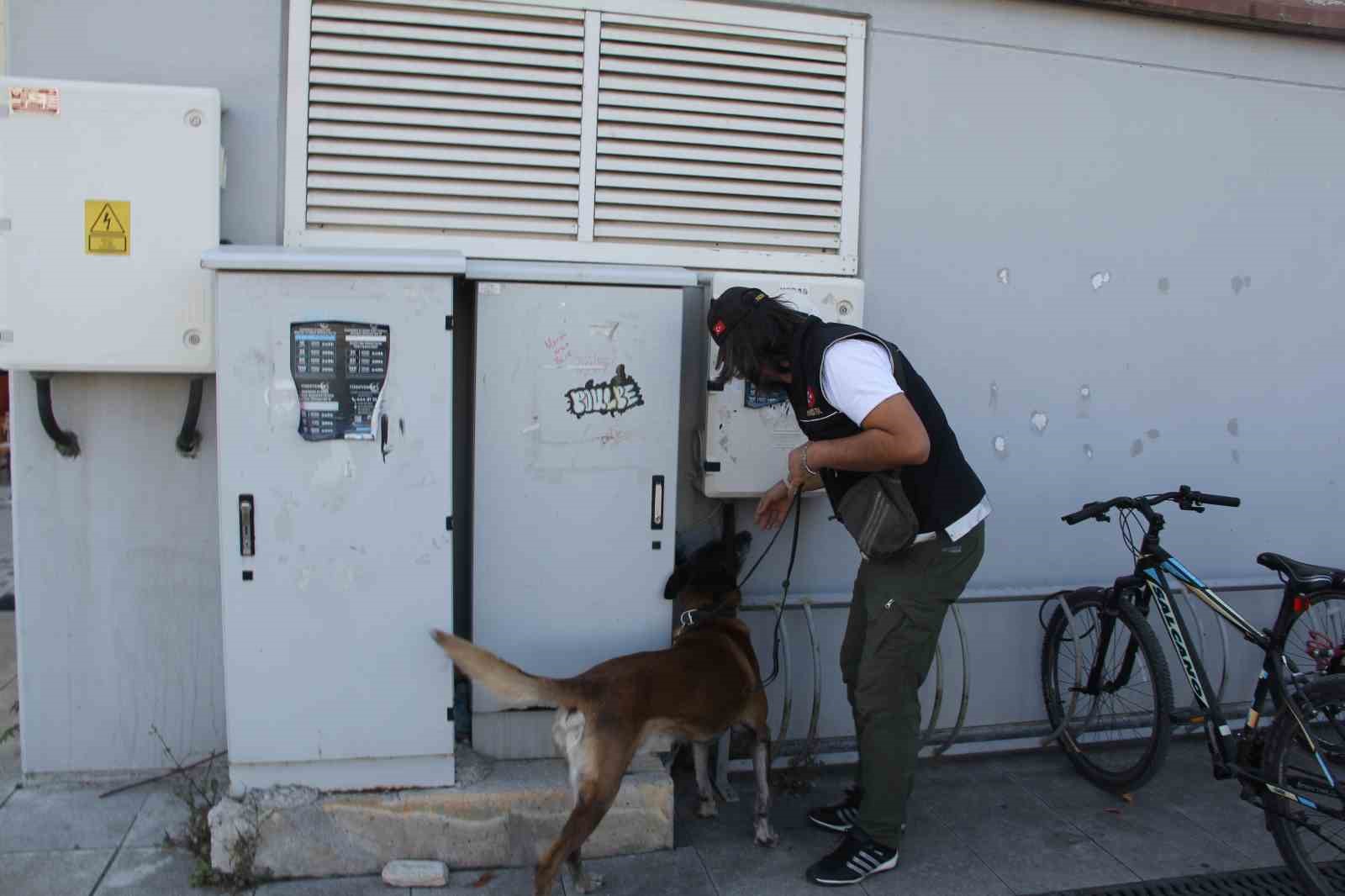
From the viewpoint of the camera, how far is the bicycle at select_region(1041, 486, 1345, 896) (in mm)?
3824

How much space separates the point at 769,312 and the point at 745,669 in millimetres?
1325

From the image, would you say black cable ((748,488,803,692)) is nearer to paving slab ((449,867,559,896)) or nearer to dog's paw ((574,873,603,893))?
dog's paw ((574,873,603,893))

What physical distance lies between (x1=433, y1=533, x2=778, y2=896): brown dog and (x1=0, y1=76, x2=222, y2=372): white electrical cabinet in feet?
5.04

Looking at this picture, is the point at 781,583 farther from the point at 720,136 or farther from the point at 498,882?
the point at 720,136

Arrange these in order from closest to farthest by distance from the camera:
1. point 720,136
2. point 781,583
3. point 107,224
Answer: point 107,224 → point 720,136 → point 781,583

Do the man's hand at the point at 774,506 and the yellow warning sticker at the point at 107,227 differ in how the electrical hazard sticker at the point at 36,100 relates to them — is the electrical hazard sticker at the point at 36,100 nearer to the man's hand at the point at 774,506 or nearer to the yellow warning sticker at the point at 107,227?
the yellow warning sticker at the point at 107,227

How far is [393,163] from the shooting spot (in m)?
4.18

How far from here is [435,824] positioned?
373 centimetres

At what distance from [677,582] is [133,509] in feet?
6.91

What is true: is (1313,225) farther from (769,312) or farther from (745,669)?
(745,669)

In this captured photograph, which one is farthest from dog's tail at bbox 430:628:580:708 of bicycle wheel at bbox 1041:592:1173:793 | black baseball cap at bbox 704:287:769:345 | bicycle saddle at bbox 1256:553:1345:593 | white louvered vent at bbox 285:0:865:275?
bicycle saddle at bbox 1256:553:1345:593

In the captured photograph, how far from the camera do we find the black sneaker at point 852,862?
3.78 m

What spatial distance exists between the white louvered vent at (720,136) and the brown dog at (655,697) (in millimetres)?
1408

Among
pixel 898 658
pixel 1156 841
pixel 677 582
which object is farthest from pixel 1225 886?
pixel 677 582
